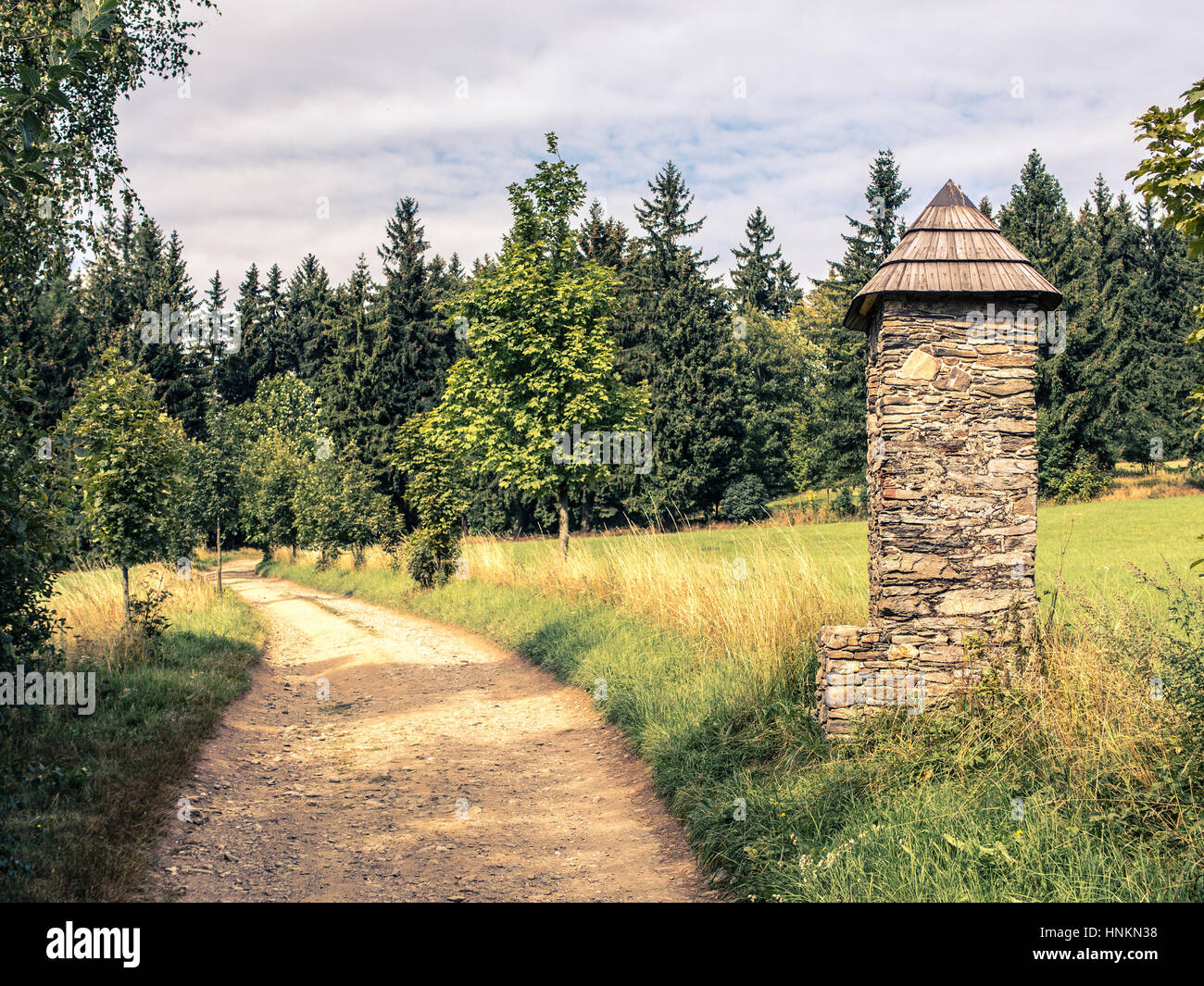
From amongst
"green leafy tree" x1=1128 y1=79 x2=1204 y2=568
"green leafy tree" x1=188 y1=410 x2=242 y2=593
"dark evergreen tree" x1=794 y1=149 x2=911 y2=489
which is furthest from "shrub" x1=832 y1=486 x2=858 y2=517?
"green leafy tree" x1=1128 y1=79 x2=1204 y2=568

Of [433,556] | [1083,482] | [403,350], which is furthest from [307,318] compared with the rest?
[1083,482]

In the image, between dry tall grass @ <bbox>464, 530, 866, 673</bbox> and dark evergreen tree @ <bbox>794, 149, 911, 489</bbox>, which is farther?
dark evergreen tree @ <bbox>794, 149, 911, 489</bbox>

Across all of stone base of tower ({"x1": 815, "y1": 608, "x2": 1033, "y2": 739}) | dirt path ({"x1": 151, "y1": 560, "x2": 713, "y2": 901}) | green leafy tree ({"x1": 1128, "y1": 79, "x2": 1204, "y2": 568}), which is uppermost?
green leafy tree ({"x1": 1128, "y1": 79, "x2": 1204, "y2": 568})

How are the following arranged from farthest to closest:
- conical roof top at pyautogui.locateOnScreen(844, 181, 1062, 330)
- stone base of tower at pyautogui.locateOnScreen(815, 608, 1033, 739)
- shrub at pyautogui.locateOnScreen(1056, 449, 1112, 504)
A: 1. shrub at pyautogui.locateOnScreen(1056, 449, 1112, 504)
2. conical roof top at pyautogui.locateOnScreen(844, 181, 1062, 330)
3. stone base of tower at pyautogui.locateOnScreen(815, 608, 1033, 739)

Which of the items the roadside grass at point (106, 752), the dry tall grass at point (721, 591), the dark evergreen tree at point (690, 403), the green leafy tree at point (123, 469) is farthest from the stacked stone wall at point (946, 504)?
the dark evergreen tree at point (690, 403)

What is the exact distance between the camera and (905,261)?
6316 mm

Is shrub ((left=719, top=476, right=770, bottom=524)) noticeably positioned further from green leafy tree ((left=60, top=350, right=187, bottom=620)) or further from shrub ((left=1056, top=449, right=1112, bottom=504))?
green leafy tree ((left=60, top=350, right=187, bottom=620))

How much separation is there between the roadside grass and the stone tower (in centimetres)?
514

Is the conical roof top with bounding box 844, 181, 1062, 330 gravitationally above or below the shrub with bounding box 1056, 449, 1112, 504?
above

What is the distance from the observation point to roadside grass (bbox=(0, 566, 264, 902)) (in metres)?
4.39

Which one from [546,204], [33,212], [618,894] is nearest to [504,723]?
[618,894]

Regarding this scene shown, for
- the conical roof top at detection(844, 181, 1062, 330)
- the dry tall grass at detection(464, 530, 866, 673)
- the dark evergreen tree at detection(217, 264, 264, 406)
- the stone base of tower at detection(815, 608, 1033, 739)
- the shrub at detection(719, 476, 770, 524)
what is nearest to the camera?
the stone base of tower at detection(815, 608, 1033, 739)
